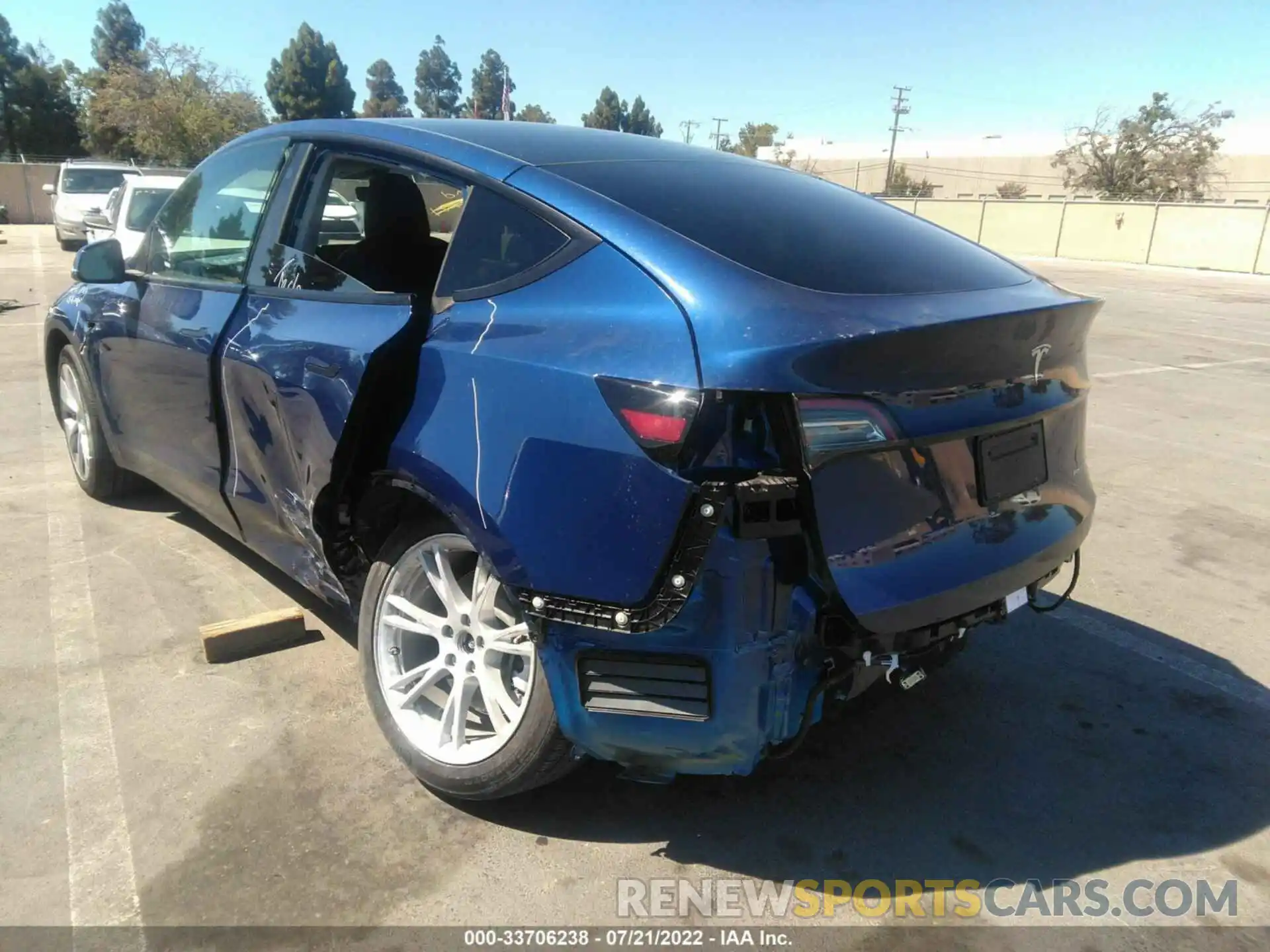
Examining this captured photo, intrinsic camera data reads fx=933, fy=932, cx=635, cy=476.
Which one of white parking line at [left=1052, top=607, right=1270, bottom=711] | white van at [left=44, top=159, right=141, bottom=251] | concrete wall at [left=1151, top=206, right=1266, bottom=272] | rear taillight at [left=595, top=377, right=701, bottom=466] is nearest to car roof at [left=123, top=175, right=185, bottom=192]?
white van at [left=44, top=159, right=141, bottom=251]

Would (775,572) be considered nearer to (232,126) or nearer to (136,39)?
(232,126)

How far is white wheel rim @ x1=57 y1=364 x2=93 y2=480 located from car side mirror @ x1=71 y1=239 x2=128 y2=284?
89 centimetres

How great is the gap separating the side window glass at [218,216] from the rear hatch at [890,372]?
141 cm

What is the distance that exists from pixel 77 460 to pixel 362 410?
3.30 meters

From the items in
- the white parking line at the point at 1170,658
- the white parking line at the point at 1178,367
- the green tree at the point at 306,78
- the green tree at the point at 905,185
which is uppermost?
the green tree at the point at 306,78

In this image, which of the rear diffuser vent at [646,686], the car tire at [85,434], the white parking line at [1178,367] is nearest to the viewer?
the rear diffuser vent at [646,686]

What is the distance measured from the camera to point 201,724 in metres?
2.93

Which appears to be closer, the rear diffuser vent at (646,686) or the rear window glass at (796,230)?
the rear diffuser vent at (646,686)

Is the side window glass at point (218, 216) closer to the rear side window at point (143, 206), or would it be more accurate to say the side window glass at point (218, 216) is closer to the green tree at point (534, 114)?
the rear side window at point (143, 206)

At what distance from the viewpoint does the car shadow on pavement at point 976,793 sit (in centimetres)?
243

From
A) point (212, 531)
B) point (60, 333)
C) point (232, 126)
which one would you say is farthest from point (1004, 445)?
point (232, 126)

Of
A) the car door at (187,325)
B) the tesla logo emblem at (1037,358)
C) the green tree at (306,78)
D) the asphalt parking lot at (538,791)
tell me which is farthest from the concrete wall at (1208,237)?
the green tree at (306,78)

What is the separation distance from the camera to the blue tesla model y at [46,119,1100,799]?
1.96 metres

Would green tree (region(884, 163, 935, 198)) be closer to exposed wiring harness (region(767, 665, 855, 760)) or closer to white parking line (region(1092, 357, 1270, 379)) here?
white parking line (region(1092, 357, 1270, 379))
